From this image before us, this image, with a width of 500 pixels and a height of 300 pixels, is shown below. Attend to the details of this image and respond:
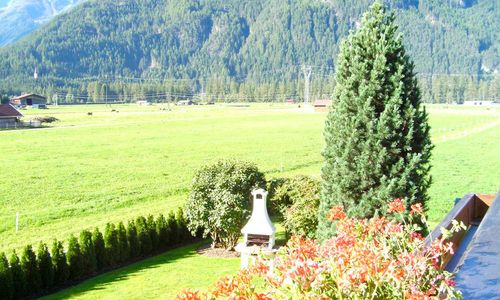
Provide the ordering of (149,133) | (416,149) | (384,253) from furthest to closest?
(149,133)
(416,149)
(384,253)

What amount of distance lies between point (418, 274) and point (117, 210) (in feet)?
78.2

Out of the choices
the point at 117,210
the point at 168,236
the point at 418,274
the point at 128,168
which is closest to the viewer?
the point at 418,274

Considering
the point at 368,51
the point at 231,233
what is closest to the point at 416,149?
the point at 368,51

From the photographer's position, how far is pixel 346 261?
14.1 ft

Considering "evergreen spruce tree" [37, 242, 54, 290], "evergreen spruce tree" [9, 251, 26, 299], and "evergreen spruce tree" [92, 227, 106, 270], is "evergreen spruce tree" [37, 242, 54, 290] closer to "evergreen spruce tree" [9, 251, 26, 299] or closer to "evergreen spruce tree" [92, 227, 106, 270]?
"evergreen spruce tree" [9, 251, 26, 299]

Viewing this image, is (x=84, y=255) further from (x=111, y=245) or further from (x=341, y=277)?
(x=341, y=277)

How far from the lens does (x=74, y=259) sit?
16.0 m

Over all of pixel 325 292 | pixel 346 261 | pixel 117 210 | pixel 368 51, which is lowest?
pixel 117 210

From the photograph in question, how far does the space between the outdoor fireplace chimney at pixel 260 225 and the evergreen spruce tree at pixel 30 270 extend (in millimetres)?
6307

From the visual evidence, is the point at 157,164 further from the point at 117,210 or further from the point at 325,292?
the point at 325,292

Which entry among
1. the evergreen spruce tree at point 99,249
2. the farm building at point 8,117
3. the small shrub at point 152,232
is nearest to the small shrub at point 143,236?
the small shrub at point 152,232

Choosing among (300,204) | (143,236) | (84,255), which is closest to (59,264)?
(84,255)

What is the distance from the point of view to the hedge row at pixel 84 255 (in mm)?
14328

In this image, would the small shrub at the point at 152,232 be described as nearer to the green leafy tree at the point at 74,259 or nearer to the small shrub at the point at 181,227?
the small shrub at the point at 181,227
